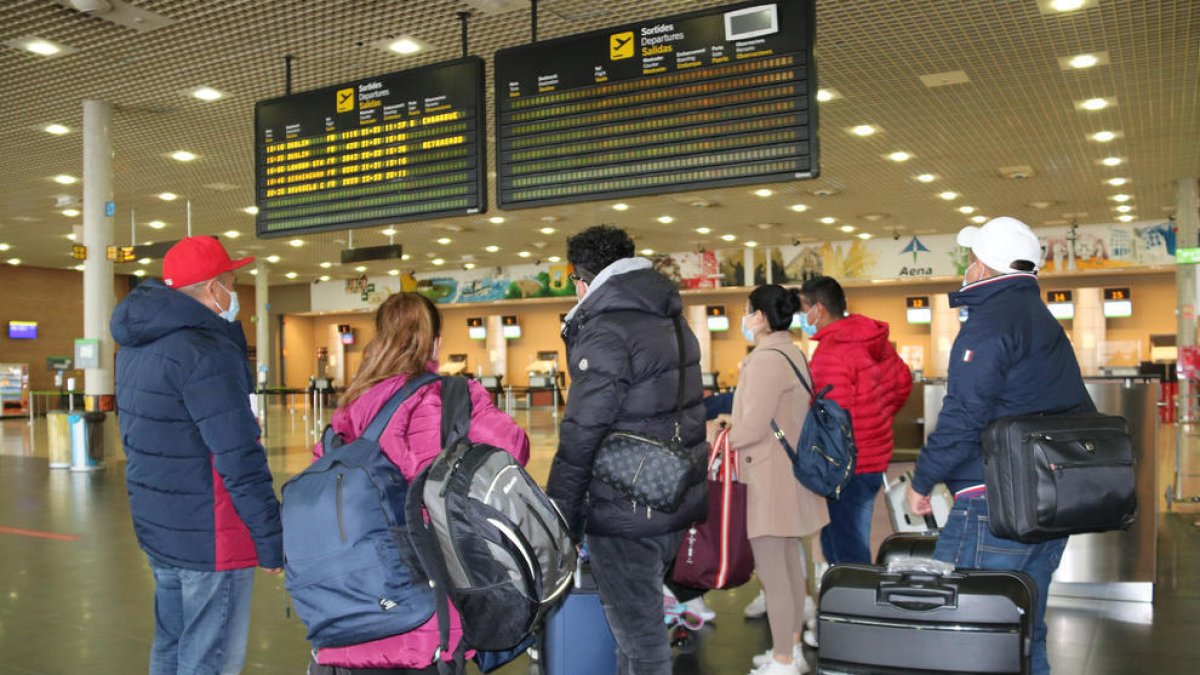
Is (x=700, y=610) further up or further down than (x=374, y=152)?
further down

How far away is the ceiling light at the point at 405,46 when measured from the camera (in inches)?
314

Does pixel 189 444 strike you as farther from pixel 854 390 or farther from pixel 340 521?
pixel 854 390

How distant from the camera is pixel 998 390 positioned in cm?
250

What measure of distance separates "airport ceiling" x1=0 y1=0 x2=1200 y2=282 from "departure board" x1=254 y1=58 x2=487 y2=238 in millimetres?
960

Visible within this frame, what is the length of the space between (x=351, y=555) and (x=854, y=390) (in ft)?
9.47

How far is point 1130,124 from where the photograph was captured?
11.0 m

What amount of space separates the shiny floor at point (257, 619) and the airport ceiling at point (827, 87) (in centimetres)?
376

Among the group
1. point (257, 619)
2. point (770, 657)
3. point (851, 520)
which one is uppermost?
point (851, 520)

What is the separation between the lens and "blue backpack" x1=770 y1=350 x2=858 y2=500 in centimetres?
364

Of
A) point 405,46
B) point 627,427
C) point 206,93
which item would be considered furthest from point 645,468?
point 206,93

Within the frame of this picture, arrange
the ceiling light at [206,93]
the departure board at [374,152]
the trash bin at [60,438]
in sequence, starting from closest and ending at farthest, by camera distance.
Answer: the departure board at [374,152]
the ceiling light at [206,93]
the trash bin at [60,438]

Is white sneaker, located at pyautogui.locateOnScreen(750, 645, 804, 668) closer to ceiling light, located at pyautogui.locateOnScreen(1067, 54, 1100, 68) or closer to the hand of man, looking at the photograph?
the hand of man

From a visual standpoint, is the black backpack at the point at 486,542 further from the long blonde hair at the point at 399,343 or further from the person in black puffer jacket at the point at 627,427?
the person in black puffer jacket at the point at 627,427

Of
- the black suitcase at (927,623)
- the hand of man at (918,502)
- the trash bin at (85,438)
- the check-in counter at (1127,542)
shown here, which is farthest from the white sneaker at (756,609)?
the trash bin at (85,438)
